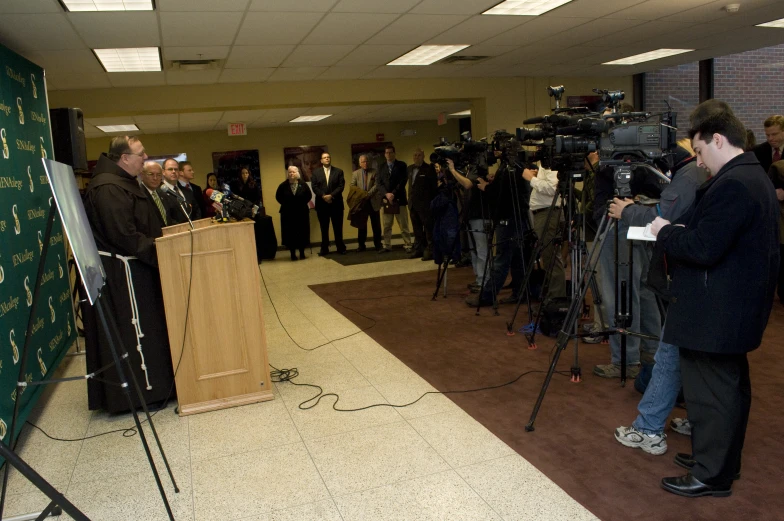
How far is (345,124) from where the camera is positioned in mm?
13641

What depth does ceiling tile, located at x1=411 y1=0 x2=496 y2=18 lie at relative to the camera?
Answer: 4777 millimetres

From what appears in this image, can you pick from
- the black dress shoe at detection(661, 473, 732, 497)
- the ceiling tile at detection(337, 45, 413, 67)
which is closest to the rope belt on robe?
Answer: the black dress shoe at detection(661, 473, 732, 497)

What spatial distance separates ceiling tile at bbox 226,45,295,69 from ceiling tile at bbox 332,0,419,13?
1389 millimetres

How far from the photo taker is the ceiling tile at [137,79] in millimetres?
6863

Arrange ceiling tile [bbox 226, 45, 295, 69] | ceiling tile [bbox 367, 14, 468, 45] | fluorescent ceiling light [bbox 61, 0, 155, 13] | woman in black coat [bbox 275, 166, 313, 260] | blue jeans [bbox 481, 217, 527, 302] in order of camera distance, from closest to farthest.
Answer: fluorescent ceiling light [bbox 61, 0, 155, 13] < ceiling tile [bbox 367, 14, 468, 45] < blue jeans [bbox 481, 217, 527, 302] < ceiling tile [bbox 226, 45, 295, 69] < woman in black coat [bbox 275, 166, 313, 260]

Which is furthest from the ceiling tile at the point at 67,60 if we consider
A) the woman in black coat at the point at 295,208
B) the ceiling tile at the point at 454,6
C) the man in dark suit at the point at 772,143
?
the man in dark suit at the point at 772,143

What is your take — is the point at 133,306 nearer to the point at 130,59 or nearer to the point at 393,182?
the point at 130,59

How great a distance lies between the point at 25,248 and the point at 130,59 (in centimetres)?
292

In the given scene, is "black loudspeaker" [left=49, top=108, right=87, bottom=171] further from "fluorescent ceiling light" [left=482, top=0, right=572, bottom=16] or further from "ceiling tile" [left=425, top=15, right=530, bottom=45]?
"fluorescent ceiling light" [left=482, top=0, right=572, bottom=16]

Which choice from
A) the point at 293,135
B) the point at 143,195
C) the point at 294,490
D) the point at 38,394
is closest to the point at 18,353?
the point at 38,394

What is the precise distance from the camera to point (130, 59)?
6137 mm

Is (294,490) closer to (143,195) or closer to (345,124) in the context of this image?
(143,195)

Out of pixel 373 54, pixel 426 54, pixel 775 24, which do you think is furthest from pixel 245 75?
A: pixel 775 24

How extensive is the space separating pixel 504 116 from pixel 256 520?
7.88 metres
